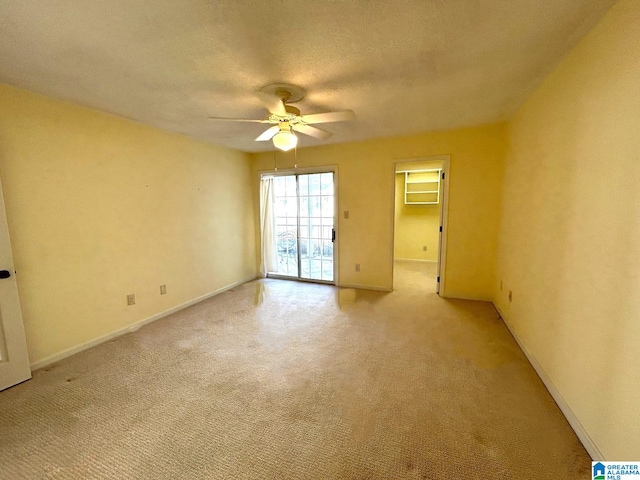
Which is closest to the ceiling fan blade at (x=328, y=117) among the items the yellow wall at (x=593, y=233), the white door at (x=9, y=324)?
the yellow wall at (x=593, y=233)

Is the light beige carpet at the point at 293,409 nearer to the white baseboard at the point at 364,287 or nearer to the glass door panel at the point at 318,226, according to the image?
the white baseboard at the point at 364,287

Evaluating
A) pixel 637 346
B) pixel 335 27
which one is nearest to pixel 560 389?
pixel 637 346

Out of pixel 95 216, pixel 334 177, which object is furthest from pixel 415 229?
pixel 95 216

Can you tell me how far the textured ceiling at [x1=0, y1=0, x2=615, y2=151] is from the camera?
4.47ft

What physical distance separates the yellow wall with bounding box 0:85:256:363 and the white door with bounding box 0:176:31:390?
161mm

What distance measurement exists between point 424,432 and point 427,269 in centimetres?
450

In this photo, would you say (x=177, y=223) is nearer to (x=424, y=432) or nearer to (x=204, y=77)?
(x=204, y=77)

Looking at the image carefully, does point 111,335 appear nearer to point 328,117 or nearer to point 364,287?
point 328,117

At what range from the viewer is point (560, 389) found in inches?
70.4

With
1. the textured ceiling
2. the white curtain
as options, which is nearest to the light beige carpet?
the white curtain

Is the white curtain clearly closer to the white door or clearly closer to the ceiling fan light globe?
the ceiling fan light globe
